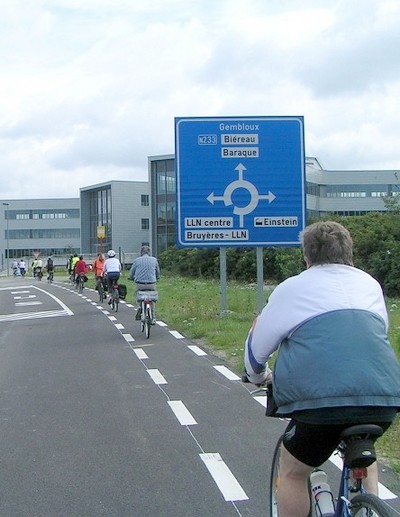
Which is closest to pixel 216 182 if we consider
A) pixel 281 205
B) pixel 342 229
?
pixel 281 205

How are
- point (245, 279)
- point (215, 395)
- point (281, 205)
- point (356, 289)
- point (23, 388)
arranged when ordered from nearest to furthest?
point (356, 289) < point (215, 395) < point (23, 388) < point (281, 205) < point (245, 279)

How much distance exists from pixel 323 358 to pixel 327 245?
618 millimetres

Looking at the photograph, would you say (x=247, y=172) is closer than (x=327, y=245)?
No

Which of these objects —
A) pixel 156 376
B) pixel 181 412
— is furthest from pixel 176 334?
pixel 181 412

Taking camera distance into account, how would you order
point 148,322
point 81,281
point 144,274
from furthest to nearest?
1. point 81,281
2. point 144,274
3. point 148,322

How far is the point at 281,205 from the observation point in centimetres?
1756

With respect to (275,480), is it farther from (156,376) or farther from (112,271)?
(112,271)

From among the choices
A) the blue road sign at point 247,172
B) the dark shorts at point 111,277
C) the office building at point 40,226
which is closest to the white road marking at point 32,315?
the dark shorts at point 111,277

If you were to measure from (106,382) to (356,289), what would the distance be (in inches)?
268

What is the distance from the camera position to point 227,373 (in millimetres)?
10320

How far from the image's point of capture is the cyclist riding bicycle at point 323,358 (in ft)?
10.1

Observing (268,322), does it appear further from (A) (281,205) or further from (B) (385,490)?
(A) (281,205)

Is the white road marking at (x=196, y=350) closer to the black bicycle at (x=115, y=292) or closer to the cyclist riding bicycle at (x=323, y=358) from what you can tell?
Result: the black bicycle at (x=115, y=292)

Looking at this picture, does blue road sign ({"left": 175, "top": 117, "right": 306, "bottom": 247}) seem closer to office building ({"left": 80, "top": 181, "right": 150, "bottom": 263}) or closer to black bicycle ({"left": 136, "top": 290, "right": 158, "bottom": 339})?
black bicycle ({"left": 136, "top": 290, "right": 158, "bottom": 339})
